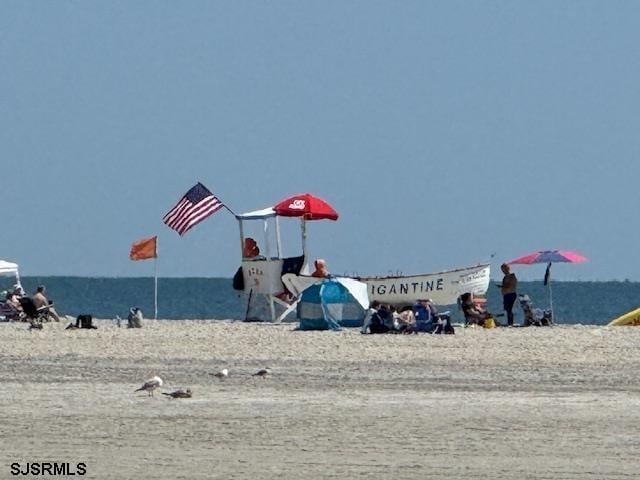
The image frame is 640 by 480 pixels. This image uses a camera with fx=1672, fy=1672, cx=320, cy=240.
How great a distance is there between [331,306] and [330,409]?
12938mm

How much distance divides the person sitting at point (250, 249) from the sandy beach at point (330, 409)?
7978mm

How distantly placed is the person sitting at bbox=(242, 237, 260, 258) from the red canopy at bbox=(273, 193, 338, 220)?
85cm

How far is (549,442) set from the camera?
1359 cm

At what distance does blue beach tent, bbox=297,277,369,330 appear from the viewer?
28.4 meters

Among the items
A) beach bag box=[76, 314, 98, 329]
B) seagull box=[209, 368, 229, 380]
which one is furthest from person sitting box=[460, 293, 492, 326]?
seagull box=[209, 368, 229, 380]

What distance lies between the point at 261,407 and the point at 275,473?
3580mm

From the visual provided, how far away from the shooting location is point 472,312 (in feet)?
97.2

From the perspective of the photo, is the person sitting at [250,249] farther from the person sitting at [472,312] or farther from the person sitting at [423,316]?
the person sitting at [423,316]

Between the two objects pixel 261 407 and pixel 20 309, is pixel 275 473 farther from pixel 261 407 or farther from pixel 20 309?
pixel 20 309

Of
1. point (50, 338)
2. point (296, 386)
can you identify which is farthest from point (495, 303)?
point (296, 386)

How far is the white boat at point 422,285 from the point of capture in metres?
30.8

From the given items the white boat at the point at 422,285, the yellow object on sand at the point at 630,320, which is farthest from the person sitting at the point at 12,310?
the yellow object on sand at the point at 630,320

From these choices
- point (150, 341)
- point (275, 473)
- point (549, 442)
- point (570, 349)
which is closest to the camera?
point (275, 473)

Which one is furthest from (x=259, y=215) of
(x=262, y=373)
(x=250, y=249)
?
(x=262, y=373)
